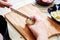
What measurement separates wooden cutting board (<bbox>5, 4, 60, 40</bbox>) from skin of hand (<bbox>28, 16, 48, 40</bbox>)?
22 millimetres

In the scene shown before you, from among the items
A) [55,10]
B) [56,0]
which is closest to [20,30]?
[55,10]

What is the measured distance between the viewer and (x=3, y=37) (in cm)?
79

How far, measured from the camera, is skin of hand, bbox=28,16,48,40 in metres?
0.71

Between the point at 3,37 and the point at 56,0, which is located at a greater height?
the point at 56,0

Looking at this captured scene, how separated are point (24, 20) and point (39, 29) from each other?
12 cm

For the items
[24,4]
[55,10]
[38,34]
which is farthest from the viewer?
[24,4]

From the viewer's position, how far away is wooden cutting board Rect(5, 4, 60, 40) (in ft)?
2.49

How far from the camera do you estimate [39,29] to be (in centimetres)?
76

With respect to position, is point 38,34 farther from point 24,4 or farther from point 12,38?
point 24,4

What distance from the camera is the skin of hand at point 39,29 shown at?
27.9 inches

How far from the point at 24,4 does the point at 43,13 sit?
165 millimetres

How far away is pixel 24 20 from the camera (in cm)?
84

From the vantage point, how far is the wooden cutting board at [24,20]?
29.9 inches

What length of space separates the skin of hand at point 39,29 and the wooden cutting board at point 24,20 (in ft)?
0.07
